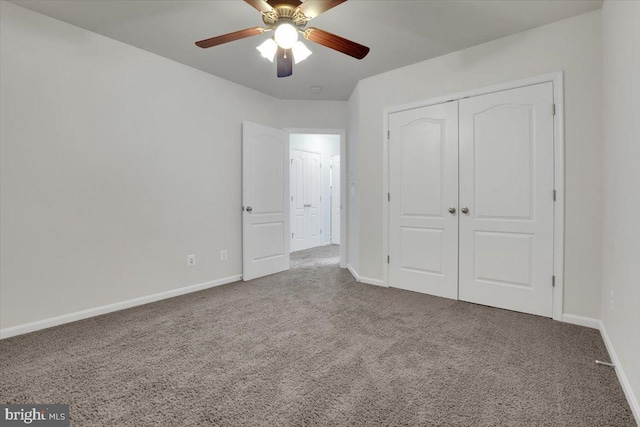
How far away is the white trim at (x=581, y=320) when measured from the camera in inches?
100

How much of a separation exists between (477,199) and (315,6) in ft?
7.38

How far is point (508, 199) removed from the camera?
295 centimetres

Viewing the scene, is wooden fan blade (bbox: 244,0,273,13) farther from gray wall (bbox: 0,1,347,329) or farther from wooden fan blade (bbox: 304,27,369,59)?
gray wall (bbox: 0,1,347,329)

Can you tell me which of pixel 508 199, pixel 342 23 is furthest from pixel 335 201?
pixel 342 23

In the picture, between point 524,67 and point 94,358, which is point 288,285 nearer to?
point 94,358

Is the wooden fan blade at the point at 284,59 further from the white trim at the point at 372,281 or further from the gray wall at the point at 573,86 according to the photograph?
the white trim at the point at 372,281

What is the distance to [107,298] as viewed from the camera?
296 centimetres

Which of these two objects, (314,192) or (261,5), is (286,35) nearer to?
(261,5)

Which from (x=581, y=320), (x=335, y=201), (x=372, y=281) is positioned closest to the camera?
(x=581, y=320)

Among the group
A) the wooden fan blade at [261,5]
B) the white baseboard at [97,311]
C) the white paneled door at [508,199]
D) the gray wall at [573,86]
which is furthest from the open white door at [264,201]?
the white paneled door at [508,199]

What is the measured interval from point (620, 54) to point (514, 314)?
6.76 ft

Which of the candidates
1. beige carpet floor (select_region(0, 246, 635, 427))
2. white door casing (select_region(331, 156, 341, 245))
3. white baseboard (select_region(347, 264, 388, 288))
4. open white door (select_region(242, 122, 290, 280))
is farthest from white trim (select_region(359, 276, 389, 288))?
white door casing (select_region(331, 156, 341, 245))

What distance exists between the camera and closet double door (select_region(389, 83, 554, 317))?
9.18 ft

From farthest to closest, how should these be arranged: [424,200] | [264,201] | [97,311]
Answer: [264,201] → [424,200] → [97,311]
